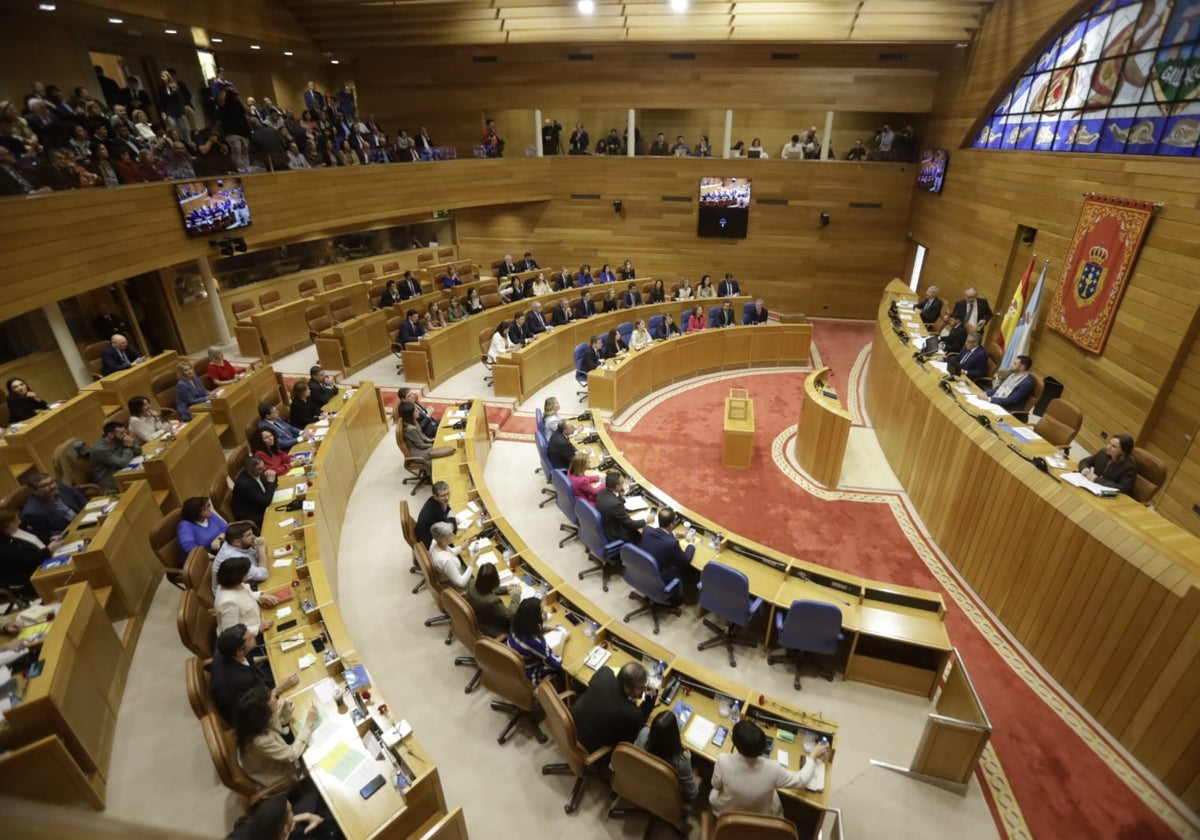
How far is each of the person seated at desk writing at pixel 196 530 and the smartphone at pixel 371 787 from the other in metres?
2.78

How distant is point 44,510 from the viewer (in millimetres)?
5777

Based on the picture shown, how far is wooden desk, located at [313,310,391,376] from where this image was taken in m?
11.1

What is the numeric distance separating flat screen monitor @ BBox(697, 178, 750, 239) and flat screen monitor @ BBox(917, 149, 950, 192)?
13.7 ft

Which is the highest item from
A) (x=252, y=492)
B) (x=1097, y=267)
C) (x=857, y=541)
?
(x=1097, y=267)

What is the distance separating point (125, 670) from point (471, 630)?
9.92 ft

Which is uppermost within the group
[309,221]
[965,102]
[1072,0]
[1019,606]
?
[1072,0]

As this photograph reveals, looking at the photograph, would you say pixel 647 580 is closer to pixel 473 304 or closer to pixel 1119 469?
pixel 1119 469

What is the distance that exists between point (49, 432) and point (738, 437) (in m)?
8.70

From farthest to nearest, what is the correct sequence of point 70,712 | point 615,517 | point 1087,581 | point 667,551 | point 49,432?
1. point 49,432
2. point 615,517
3. point 667,551
4. point 1087,581
5. point 70,712

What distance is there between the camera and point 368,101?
57.8ft

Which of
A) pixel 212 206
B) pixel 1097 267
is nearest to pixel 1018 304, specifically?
pixel 1097 267

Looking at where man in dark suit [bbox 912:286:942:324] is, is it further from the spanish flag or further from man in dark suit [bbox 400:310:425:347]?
man in dark suit [bbox 400:310:425:347]

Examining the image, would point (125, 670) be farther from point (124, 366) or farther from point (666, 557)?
point (124, 366)

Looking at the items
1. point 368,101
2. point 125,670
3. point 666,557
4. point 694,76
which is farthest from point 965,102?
point 125,670
